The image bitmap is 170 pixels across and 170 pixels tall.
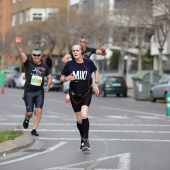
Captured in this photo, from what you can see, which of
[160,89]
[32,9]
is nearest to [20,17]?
[32,9]

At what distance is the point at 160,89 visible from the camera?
36.3 meters

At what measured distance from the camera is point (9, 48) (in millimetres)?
83000

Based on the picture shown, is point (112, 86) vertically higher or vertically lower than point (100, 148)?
lower

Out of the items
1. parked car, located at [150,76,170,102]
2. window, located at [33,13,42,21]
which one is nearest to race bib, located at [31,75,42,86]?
parked car, located at [150,76,170,102]

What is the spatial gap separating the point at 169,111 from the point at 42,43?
4739cm

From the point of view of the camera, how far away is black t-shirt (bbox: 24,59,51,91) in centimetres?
1602

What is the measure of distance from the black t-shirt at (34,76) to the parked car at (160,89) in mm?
19880

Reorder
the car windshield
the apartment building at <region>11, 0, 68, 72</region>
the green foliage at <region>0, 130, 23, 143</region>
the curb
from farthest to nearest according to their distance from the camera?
the apartment building at <region>11, 0, 68, 72</region>
the car windshield
the green foliage at <region>0, 130, 23, 143</region>
the curb

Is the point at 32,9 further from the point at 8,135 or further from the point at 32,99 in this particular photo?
the point at 8,135

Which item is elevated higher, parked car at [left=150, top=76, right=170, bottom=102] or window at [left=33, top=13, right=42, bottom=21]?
window at [left=33, top=13, right=42, bottom=21]

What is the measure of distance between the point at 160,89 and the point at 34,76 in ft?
68.6

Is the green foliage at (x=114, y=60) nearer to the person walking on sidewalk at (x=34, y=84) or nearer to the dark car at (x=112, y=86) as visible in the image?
the dark car at (x=112, y=86)

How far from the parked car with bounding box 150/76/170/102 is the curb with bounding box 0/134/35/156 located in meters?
22.0

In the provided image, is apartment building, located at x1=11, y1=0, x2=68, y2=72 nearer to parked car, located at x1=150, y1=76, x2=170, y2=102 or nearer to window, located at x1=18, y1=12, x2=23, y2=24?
window, located at x1=18, y1=12, x2=23, y2=24
